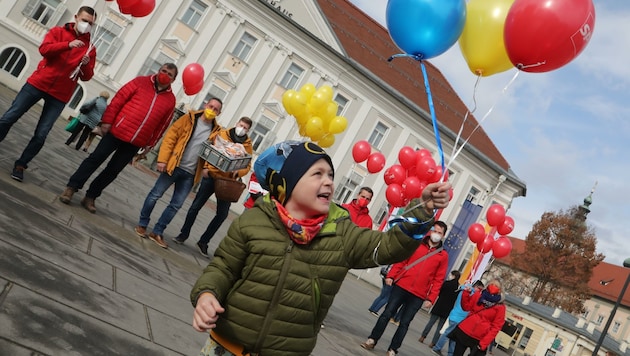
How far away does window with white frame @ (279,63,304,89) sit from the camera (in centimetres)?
3058

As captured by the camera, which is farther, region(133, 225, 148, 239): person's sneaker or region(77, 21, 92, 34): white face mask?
region(133, 225, 148, 239): person's sneaker

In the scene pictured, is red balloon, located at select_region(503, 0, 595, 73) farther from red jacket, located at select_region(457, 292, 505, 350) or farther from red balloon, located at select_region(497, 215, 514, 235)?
red balloon, located at select_region(497, 215, 514, 235)

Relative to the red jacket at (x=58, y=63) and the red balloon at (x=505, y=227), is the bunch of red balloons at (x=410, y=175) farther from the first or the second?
the red jacket at (x=58, y=63)

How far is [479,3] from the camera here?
4867 mm

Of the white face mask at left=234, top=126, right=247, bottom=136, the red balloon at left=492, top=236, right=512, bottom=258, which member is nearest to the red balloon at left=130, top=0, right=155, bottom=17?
the white face mask at left=234, top=126, right=247, bottom=136

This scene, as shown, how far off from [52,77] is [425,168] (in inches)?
284

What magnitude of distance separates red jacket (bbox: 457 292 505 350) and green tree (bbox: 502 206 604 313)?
142 feet

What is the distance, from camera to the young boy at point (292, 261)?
7.76 feet

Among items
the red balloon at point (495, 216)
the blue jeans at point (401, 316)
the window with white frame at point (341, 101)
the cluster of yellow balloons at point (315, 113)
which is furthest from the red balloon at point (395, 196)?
the window with white frame at point (341, 101)

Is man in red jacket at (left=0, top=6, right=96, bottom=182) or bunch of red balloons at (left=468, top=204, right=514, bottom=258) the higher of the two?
bunch of red balloons at (left=468, top=204, right=514, bottom=258)

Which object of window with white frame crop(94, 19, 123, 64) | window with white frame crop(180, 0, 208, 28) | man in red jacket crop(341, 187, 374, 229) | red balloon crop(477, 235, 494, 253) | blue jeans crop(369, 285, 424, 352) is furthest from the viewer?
window with white frame crop(180, 0, 208, 28)

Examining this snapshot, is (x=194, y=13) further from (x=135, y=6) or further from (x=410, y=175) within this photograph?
(x=135, y=6)

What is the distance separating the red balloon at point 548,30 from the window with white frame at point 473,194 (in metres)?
32.9

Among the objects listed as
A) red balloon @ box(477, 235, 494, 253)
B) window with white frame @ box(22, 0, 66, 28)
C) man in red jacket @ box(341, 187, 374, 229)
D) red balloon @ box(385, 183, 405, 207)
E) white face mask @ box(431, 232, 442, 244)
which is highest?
window with white frame @ box(22, 0, 66, 28)
